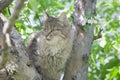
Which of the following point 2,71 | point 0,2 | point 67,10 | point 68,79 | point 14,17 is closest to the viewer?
point 14,17

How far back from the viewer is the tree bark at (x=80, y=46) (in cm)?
190

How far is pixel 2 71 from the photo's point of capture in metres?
1.48

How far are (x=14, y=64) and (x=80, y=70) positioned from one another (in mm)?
531

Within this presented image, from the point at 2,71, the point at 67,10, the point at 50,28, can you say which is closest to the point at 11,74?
the point at 2,71

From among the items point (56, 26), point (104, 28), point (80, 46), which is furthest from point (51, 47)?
point (104, 28)

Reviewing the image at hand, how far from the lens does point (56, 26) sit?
2375 millimetres

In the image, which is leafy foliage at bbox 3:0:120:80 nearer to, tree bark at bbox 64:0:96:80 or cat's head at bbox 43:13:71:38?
cat's head at bbox 43:13:71:38

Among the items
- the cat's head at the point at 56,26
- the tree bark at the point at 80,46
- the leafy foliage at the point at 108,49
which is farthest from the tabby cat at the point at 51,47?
the leafy foliage at the point at 108,49

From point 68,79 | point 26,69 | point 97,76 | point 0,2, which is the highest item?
point 0,2

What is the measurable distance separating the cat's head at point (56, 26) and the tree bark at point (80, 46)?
315 millimetres

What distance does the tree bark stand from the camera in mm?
1900

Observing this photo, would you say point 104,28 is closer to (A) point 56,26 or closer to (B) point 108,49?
(B) point 108,49

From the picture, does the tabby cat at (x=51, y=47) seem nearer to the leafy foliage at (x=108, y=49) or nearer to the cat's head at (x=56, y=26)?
the cat's head at (x=56, y=26)

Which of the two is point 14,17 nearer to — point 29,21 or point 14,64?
point 14,64
